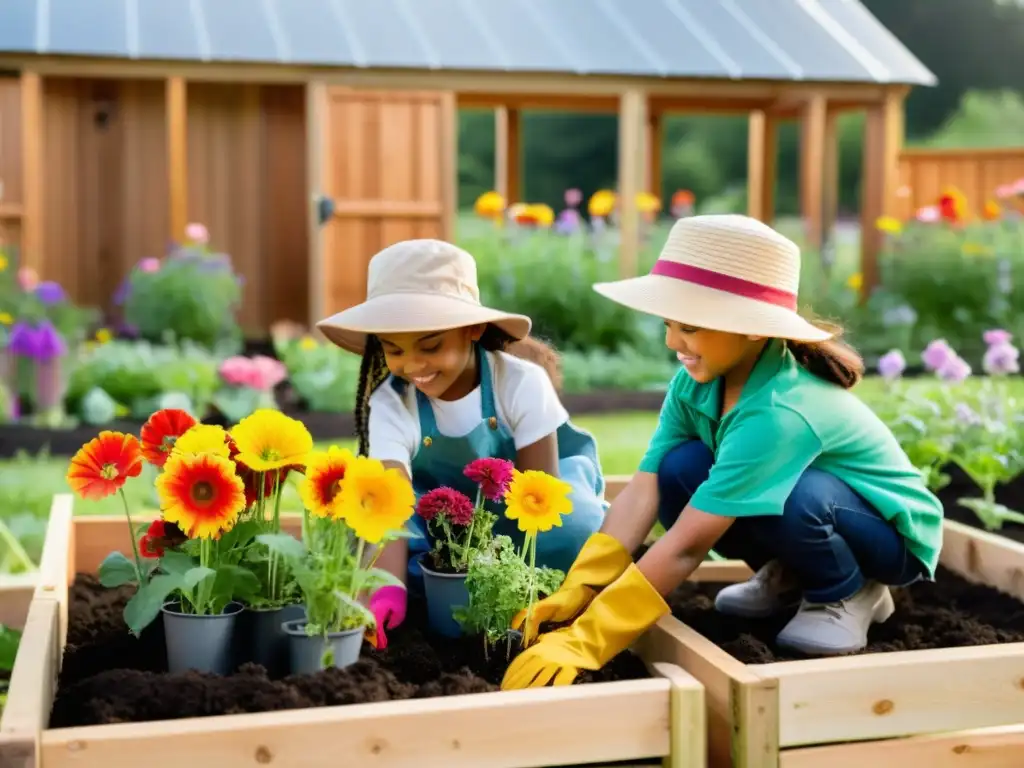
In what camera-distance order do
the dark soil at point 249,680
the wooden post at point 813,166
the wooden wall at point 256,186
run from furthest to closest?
1. the wooden wall at point 256,186
2. the wooden post at point 813,166
3. the dark soil at point 249,680

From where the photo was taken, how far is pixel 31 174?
864cm

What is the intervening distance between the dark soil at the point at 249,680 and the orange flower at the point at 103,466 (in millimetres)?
Result: 310

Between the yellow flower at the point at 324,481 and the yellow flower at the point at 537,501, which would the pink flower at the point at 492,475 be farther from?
the yellow flower at the point at 324,481

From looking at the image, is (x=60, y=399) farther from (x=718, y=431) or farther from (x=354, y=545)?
(x=718, y=431)

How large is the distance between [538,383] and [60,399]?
415cm

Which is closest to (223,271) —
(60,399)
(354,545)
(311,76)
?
(311,76)

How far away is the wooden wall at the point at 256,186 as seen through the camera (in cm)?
1005

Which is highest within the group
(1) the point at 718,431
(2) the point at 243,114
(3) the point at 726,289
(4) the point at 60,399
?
(2) the point at 243,114

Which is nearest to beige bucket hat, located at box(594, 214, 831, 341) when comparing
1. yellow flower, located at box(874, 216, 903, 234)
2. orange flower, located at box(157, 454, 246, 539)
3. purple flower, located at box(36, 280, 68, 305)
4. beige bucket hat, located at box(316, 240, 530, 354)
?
beige bucket hat, located at box(316, 240, 530, 354)

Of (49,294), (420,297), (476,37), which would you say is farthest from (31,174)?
(420,297)

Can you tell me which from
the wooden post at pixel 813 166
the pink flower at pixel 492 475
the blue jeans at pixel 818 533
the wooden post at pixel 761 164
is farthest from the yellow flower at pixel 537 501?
the wooden post at pixel 761 164

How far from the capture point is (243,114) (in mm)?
10070

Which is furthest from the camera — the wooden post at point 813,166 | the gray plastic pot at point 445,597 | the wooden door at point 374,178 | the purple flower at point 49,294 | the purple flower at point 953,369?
the wooden post at point 813,166

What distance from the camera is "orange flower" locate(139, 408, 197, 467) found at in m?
2.43
